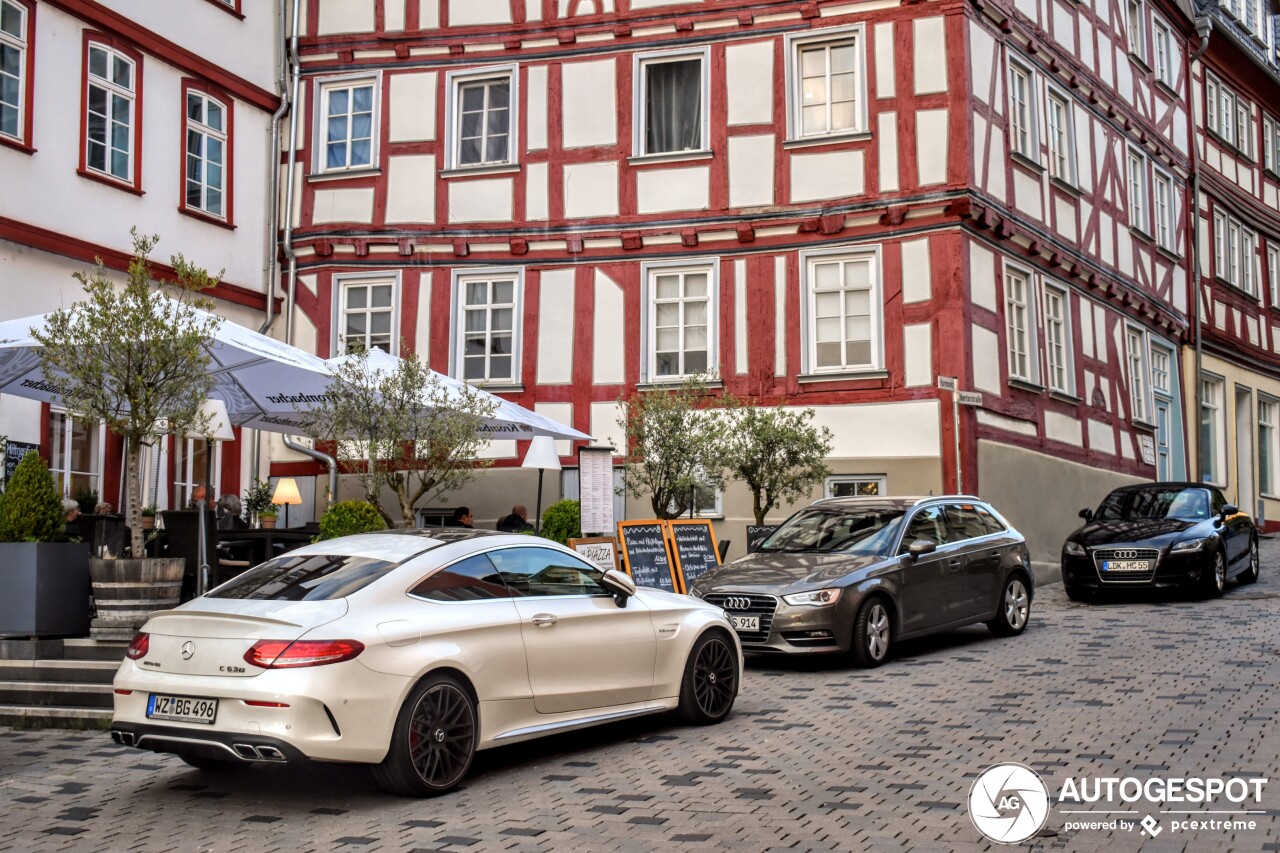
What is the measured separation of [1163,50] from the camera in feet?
97.5

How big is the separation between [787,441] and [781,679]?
616cm

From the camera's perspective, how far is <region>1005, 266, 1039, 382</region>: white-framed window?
22.2 meters

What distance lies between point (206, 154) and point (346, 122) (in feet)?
8.46

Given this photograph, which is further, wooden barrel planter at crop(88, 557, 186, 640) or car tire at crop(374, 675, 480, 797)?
wooden barrel planter at crop(88, 557, 186, 640)

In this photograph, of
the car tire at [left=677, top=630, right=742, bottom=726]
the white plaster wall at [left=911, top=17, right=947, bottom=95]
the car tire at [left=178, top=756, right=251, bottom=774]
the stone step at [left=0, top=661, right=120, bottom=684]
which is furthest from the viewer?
the white plaster wall at [left=911, top=17, right=947, bottom=95]

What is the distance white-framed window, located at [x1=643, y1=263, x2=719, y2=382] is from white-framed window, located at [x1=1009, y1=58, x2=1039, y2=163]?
16.6 ft

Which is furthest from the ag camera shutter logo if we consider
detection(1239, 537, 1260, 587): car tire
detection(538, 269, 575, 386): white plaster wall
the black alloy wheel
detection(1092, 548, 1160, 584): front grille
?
detection(538, 269, 575, 386): white plaster wall

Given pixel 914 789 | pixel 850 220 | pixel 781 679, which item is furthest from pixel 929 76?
pixel 914 789

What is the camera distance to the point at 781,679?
12.6 meters

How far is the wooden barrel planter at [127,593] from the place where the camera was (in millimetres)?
11367

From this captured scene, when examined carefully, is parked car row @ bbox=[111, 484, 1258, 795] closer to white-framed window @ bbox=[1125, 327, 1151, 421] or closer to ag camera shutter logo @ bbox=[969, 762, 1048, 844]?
Answer: ag camera shutter logo @ bbox=[969, 762, 1048, 844]

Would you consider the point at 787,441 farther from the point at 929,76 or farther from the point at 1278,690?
the point at 1278,690

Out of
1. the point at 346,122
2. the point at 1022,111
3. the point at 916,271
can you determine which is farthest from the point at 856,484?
the point at 346,122

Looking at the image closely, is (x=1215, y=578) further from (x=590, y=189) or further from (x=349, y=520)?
(x=349, y=520)
